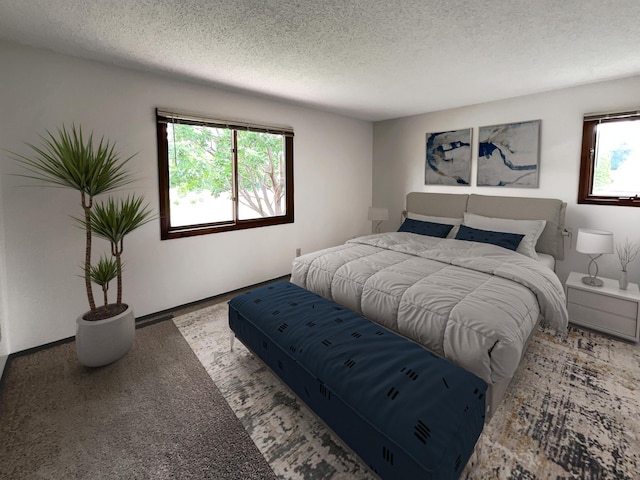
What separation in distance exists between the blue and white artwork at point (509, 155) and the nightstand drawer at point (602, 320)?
58.5 inches

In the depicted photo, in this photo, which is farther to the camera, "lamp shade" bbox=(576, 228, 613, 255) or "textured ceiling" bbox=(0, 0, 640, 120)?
"lamp shade" bbox=(576, 228, 613, 255)

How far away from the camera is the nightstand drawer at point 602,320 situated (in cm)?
263

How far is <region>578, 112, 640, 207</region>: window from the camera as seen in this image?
299 cm

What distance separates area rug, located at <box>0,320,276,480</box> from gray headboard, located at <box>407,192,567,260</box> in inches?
139

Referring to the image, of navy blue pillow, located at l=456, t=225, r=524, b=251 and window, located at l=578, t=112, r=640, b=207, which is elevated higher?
window, located at l=578, t=112, r=640, b=207


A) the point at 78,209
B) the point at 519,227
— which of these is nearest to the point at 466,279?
the point at 519,227

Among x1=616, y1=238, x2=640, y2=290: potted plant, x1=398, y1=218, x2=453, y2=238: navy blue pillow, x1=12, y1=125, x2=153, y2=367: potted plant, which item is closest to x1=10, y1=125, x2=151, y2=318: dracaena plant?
x1=12, y1=125, x2=153, y2=367: potted plant

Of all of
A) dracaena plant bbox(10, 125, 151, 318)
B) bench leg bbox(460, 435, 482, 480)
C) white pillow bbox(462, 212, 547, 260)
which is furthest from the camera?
white pillow bbox(462, 212, 547, 260)

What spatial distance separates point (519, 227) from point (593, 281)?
31.6 inches

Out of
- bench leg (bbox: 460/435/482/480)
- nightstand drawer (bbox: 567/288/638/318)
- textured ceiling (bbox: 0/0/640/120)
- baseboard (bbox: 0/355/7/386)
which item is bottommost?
bench leg (bbox: 460/435/482/480)

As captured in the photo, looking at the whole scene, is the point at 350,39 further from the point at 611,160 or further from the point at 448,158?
the point at 611,160

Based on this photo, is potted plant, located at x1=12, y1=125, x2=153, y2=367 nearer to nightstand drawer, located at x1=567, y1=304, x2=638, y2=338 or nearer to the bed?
the bed

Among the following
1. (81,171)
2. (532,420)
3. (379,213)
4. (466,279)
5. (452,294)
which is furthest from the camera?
(379,213)

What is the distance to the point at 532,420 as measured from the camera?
5.83ft
